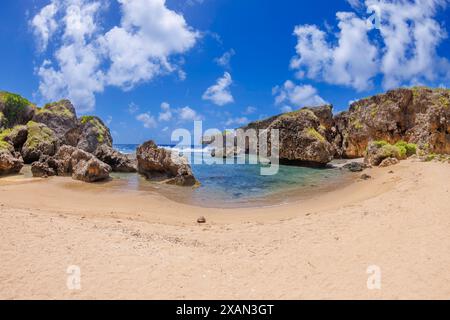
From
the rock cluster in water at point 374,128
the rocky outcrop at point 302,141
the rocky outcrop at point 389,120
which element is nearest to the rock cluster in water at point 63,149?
the rocky outcrop at point 302,141

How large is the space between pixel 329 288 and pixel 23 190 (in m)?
16.7

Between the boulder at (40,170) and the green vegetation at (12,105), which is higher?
the green vegetation at (12,105)

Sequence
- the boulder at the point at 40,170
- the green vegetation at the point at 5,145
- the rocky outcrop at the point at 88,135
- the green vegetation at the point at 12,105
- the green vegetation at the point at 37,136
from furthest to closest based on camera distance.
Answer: the rocky outcrop at the point at 88,135 → the green vegetation at the point at 12,105 → the green vegetation at the point at 37,136 → the green vegetation at the point at 5,145 → the boulder at the point at 40,170

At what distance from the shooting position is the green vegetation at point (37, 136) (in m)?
30.2

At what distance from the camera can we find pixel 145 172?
82.4 feet

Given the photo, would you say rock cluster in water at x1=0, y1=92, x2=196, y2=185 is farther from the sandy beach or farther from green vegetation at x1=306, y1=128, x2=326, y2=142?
green vegetation at x1=306, y1=128, x2=326, y2=142

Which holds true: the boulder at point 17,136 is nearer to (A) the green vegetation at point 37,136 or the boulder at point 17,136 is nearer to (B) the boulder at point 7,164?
(A) the green vegetation at point 37,136

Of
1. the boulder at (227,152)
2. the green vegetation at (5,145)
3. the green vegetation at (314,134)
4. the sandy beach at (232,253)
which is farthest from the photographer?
the boulder at (227,152)

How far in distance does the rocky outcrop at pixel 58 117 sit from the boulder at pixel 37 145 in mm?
10068

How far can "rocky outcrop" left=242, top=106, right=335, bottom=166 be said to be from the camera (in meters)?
36.2

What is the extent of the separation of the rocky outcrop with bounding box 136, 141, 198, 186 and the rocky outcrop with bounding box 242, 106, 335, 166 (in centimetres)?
1882

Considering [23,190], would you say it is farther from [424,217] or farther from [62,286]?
[424,217]

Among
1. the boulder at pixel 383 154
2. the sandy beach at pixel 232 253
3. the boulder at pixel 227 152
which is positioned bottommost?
the sandy beach at pixel 232 253
